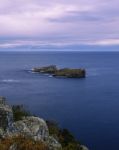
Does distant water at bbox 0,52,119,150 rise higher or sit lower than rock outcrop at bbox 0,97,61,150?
lower

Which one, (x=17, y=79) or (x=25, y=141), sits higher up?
(x=25, y=141)

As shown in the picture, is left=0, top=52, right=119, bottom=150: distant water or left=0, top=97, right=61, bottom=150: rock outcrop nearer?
left=0, top=97, right=61, bottom=150: rock outcrop

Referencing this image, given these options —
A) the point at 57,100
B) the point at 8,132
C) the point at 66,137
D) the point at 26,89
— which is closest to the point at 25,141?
the point at 8,132

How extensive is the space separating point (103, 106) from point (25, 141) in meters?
77.2

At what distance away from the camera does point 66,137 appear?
2012 inches

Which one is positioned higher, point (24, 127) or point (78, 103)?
point (24, 127)

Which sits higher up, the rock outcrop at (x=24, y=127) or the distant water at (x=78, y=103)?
the rock outcrop at (x=24, y=127)

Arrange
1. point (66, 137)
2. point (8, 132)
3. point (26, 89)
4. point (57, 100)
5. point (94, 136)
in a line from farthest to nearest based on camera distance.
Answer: point (26, 89) < point (57, 100) < point (94, 136) < point (66, 137) < point (8, 132)

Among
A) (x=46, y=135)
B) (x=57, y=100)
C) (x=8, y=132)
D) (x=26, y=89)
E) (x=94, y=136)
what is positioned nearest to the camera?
(x=8, y=132)

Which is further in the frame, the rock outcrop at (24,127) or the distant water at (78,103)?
the distant water at (78,103)

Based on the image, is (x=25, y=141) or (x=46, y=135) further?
(x=46, y=135)

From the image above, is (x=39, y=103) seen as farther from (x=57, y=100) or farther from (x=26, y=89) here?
(x=26, y=89)

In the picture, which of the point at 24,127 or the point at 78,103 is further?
the point at 78,103

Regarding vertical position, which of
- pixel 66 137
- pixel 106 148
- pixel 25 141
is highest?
pixel 25 141
